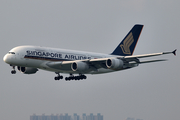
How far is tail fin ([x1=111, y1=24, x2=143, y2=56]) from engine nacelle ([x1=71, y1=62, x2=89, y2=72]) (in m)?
11.3

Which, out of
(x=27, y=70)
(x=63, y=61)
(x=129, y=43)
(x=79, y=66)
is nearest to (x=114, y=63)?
(x=79, y=66)

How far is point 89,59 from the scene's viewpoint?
2190 inches

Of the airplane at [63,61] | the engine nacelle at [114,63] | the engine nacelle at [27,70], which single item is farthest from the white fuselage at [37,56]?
the engine nacelle at [114,63]

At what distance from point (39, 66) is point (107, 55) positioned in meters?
14.8

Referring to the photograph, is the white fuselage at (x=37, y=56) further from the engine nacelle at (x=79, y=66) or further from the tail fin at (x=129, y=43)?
the tail fin at (x=129, y=43)

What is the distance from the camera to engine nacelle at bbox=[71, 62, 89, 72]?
5422 cm

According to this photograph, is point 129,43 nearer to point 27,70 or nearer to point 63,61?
point 63,61

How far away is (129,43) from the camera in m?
65.9

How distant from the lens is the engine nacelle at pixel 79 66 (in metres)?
54.2

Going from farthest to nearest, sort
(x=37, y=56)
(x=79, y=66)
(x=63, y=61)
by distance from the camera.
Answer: (x=63, y=61) → (x=79, y=66) → (x=37, y=56)

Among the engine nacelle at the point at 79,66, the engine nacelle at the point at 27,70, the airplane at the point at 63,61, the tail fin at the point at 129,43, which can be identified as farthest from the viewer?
the tail fin at the point at 129,43

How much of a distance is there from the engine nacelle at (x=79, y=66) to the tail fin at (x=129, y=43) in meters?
11.3

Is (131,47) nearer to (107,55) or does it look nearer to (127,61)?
(107,55)

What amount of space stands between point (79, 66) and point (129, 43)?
51.3 feet
